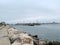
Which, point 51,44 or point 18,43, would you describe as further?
point 51,44

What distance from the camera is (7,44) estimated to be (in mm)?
8102

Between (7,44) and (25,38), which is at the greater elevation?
(25,38)

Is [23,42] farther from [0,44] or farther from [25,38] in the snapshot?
[0,44]

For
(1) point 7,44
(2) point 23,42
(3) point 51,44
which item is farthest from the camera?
(3) point 51,44

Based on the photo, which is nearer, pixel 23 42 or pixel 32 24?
pixel 23 42

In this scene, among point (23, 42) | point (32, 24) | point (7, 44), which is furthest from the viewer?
point (32, 24)

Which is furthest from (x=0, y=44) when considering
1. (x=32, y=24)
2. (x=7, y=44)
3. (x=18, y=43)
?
(x=32, y=24)

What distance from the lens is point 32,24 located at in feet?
448

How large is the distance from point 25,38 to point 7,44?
137cm

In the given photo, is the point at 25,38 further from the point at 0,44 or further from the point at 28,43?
the point at 0,44

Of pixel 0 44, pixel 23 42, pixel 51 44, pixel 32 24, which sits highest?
pixel 23 42

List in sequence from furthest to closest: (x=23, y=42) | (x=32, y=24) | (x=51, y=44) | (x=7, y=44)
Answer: (x=32, y=24), (x=51, y=44), (x=7, y=44), (x=23, y=42)

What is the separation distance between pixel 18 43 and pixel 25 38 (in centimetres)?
44

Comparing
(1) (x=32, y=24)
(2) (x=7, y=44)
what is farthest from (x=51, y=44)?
(1) (x=32, y=24)
